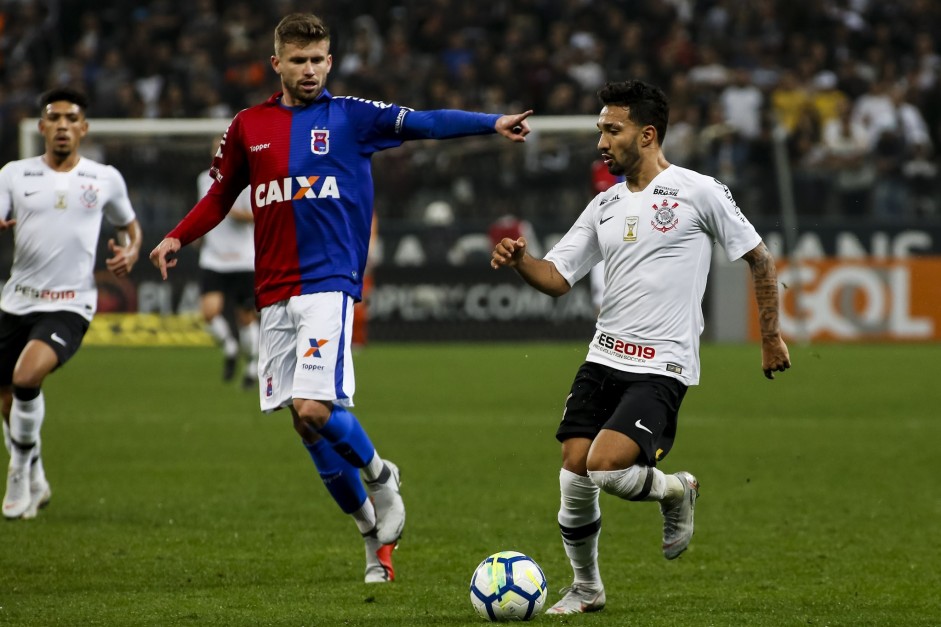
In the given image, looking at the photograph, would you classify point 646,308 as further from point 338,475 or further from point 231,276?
point 231,276

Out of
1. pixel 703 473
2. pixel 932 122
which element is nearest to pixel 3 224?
pixel 703 473

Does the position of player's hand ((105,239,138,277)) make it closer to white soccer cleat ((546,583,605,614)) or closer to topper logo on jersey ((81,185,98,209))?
topper logo on jersey ((81,185,98,209))

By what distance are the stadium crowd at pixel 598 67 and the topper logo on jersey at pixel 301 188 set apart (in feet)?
46.7

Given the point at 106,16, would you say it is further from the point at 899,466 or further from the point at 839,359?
the point at 899,466

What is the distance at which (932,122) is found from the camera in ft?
74.6

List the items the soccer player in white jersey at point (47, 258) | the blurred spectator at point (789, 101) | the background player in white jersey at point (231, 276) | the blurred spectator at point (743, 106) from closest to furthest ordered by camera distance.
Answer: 1. the soccer player in white jersey at point (47, 258)
2. the background player in white jersey at point (231, 276)
3. the blurred spectator at point (743, 106)
4. the blurred spectator at point (789, 101)

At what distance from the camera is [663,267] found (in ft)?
19.3

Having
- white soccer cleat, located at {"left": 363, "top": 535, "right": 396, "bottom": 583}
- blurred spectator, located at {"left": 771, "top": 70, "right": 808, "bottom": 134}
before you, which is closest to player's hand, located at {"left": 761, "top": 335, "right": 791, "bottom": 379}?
white soccer cleat, located at {"left": 363, "top": 535, "right": 396, "bottom": 583}

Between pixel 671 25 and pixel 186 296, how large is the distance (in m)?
9.26

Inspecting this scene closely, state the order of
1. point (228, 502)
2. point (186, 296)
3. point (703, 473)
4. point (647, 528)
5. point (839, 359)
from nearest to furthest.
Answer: point (647, 528)
point (228, 502)
point (703, 473)
point (839, 359)
point (186, 296)

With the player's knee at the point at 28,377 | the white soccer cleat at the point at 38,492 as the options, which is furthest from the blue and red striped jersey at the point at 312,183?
the white soccer cleat at the point at 38,492

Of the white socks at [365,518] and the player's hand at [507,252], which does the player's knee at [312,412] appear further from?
the player's hand at [507,252]

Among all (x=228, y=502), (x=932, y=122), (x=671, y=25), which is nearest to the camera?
(x=228, y=502)

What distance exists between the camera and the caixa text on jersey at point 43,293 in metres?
8.27
